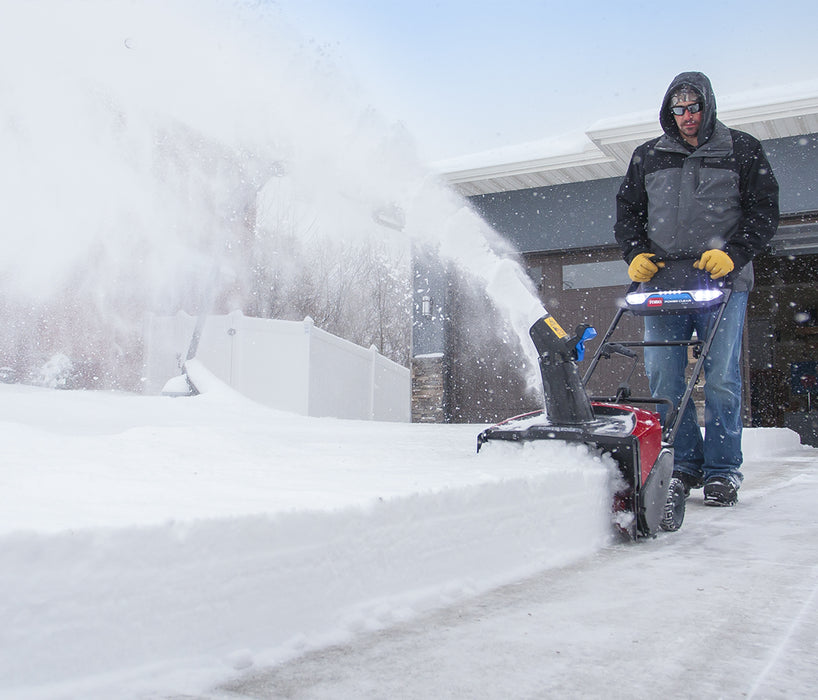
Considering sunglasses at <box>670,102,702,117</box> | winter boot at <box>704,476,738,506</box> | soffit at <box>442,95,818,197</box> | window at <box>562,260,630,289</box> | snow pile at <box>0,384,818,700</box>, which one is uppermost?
soffit at <box>442,95,818,197</box>

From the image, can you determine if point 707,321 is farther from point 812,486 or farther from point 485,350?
point 485,350

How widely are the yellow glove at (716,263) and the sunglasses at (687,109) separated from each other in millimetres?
607

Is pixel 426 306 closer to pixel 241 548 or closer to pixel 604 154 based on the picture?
pixel 604 154

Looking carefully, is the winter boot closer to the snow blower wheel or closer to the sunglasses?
the snow blower wheel

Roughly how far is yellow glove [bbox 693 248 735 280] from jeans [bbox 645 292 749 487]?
8.9 inches

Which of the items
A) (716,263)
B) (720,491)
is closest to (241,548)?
(716,263)

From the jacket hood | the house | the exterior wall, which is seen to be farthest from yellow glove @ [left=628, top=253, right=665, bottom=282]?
the exterior wall

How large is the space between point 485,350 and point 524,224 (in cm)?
160

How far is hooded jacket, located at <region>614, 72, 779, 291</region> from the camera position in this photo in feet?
9.90

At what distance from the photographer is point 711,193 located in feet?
10.0

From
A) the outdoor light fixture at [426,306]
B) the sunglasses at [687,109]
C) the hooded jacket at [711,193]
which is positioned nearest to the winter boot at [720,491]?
the hooded jacket at [711,193]

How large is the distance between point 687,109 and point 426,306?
638 centimetres

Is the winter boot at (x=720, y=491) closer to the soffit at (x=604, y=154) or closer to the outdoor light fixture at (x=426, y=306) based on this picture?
the soffit at (x=604, y=154)

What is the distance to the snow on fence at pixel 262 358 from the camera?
834cm
